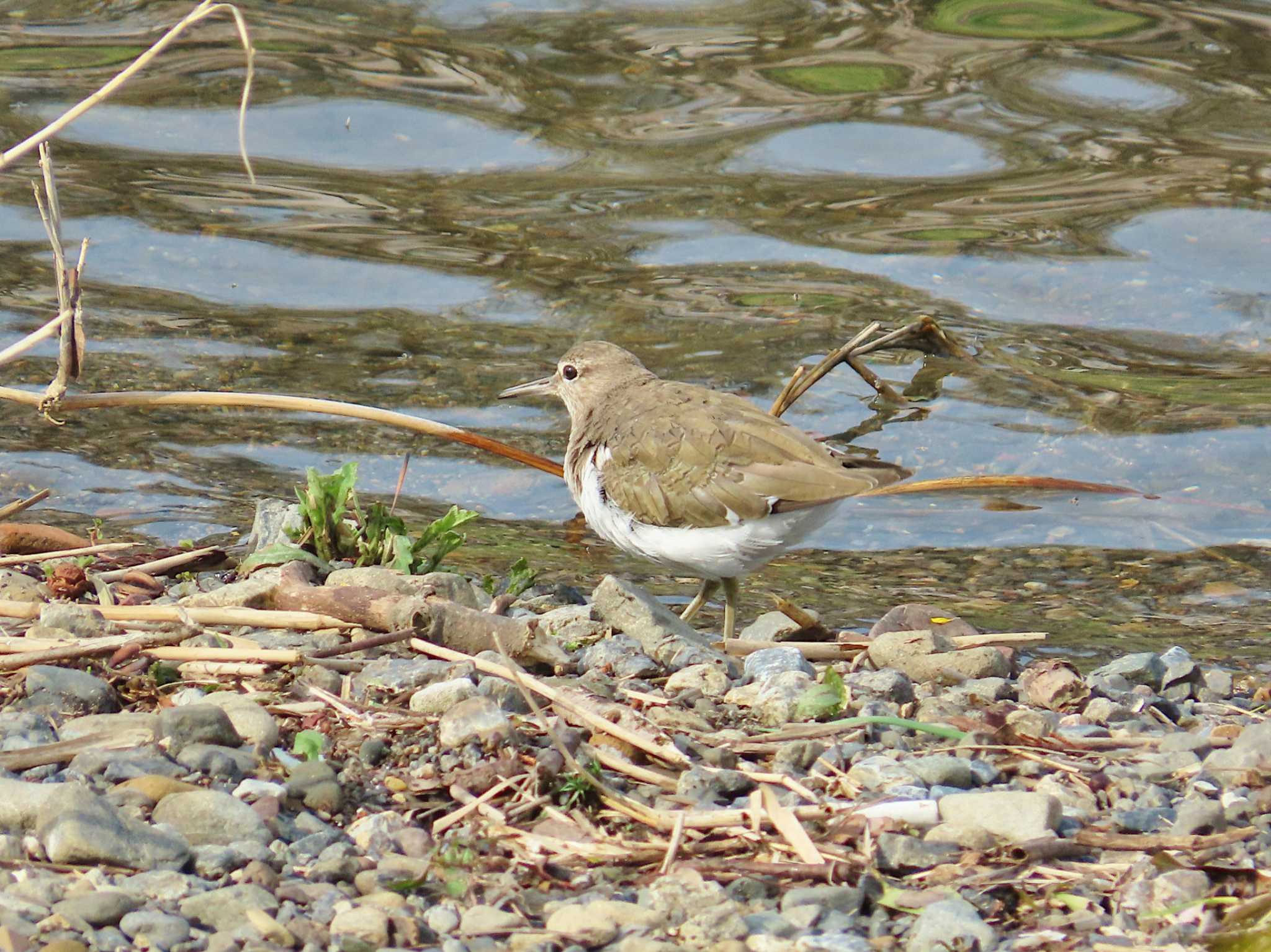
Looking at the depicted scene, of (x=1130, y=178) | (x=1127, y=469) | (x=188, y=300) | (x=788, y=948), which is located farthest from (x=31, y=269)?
(x=788, y=948)

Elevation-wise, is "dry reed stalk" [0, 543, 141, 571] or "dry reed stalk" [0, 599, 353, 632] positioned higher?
"dry reed stalk" [0, 599, 353, 632]

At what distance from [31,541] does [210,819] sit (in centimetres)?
243

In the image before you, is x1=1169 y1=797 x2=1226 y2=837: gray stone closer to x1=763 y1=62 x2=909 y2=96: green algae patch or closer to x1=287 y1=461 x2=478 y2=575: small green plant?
x1=287 y1=461 x2=478 y2=575: small green plant

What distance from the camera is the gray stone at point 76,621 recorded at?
4629mm

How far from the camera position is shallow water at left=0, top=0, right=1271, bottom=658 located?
25.7 ft

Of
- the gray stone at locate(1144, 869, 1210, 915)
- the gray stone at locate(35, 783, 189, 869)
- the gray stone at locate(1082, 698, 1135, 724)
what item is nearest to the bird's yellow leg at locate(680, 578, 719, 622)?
the gray stone at locate(1082, 698, 1135, 724)

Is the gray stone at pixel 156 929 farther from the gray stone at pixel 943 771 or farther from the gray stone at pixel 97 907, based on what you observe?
the gray stone at pixel 943 771

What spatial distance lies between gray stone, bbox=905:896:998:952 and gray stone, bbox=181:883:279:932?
1322 mm

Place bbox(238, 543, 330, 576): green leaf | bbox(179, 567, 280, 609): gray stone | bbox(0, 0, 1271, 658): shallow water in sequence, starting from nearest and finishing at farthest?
1. bbox(179, 567, 280, 609): gray stone
2. bbox(238, 543, 330, 576): green leaf
3. bbox(0, 0, 1271, 658): shallow water

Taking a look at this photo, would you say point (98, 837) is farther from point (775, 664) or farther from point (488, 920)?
point (775, 664)

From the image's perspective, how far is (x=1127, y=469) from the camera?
8.39 meters

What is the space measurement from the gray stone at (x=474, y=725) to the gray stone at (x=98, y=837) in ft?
2.54

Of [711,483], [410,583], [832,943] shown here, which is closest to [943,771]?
[832,943]

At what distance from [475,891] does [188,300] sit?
24.2 feet
